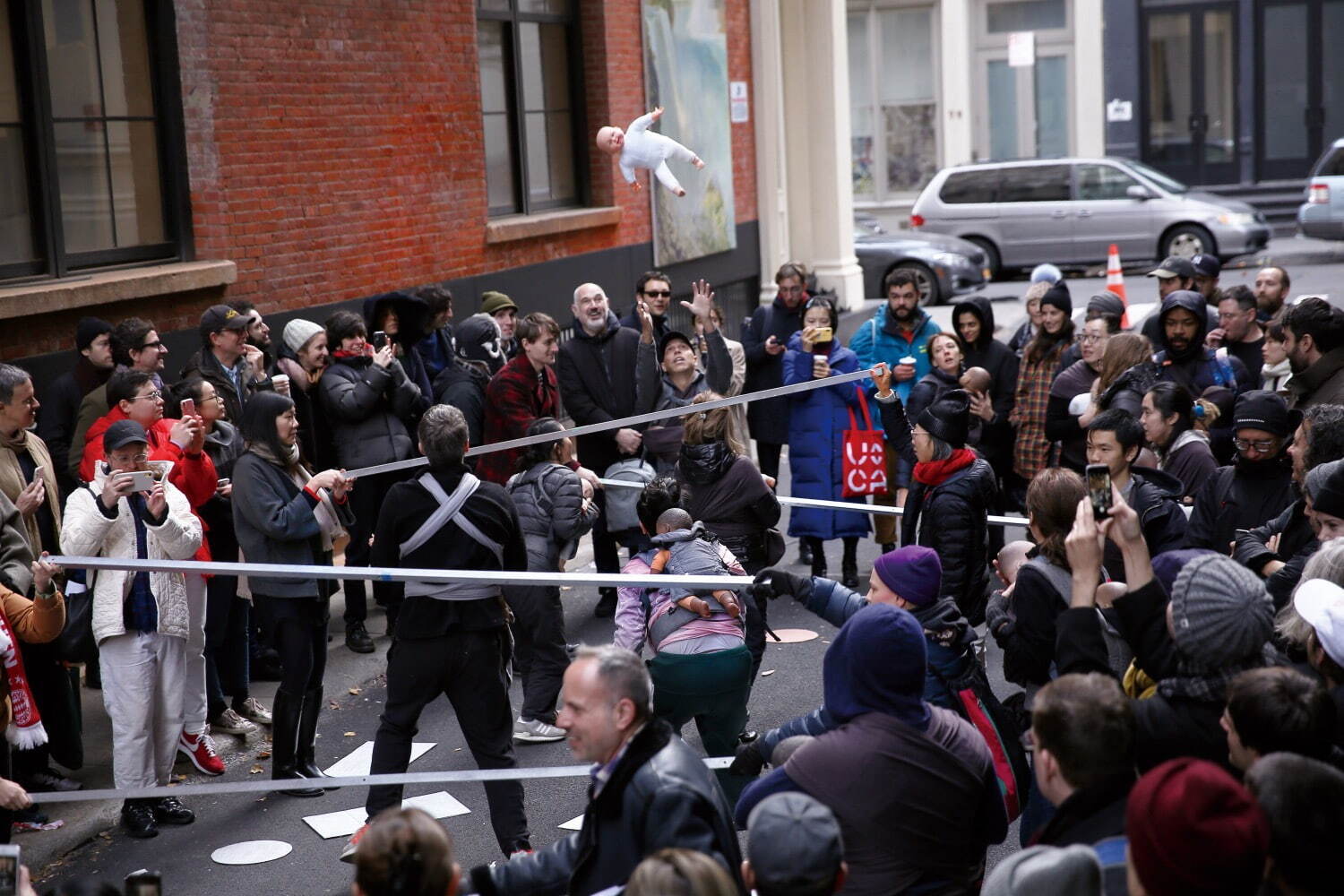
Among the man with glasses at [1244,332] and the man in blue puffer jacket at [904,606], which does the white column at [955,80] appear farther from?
the man in blue puffer jacket at [904,606]

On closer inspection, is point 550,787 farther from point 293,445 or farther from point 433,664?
point 293,445

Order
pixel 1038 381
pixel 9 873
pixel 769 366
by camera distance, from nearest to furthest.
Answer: pixel 9 873 < pixel 1038 381 < pixel 769 366

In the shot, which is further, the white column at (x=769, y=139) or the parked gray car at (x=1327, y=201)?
the parked gray car at (x=1327, y=201)

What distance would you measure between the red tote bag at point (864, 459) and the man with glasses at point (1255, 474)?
135 inches

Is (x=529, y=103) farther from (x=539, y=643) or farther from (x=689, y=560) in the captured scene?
(x=689, y=560)

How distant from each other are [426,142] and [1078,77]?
21.4m

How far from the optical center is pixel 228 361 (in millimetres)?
8508

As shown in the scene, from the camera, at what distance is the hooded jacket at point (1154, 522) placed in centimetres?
611

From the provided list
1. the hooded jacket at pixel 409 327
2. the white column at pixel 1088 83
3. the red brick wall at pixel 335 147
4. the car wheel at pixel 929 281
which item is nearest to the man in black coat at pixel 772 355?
the hooded jacket at pixel 409 327

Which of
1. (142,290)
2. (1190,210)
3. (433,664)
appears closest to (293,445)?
(433,664)

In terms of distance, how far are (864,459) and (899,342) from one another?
0.89 m

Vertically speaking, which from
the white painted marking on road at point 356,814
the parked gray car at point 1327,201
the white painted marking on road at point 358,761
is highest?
the parked gray car at point 1327,201

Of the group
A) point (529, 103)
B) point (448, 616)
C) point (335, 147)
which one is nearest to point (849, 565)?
point (448, 616)

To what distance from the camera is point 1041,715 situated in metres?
3.71
